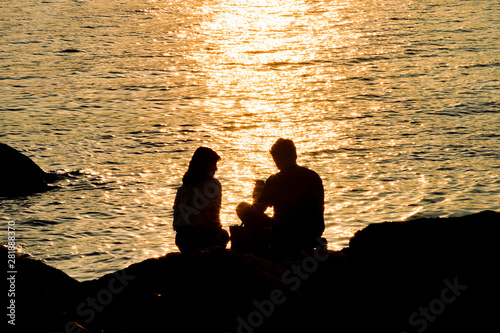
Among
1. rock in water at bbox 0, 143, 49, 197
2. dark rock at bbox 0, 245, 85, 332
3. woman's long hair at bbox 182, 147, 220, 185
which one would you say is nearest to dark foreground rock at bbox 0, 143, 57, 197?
rock in water at bbox 0, 143, 49, 197

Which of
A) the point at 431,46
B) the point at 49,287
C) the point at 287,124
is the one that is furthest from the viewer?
the point at 431,46

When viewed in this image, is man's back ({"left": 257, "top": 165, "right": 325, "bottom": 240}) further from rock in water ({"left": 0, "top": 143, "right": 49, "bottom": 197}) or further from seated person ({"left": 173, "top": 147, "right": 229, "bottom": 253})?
rock in water ({"left": 0, "top": 143, "right": 49, "bottom": 197})

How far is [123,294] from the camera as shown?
7.76 meters

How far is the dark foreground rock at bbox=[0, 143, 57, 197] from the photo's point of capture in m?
16.9

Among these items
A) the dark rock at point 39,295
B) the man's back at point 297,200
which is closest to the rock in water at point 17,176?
the dark rock at point 39,295

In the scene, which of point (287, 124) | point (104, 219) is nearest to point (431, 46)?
point (287, 124)

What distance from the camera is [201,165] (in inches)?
349

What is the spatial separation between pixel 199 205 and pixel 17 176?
31.0ft

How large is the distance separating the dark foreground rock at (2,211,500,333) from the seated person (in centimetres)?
114

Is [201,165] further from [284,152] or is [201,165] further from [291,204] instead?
[291,204]

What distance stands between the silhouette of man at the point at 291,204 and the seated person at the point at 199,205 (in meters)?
0.41

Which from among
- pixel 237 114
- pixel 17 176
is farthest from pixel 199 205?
pixel 237 114

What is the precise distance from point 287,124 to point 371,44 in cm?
1518

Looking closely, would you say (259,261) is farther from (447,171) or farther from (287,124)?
(287,124)
